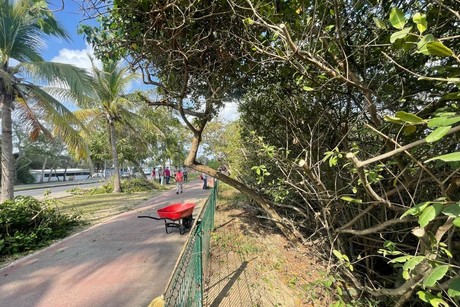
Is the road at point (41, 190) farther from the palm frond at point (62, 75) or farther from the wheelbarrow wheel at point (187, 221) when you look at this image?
the wheelbarrow wheel at point (187, 221)

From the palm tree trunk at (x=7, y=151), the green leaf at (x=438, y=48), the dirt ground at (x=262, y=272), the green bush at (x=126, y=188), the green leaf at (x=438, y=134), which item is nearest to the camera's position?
the green leaf at (x=438, y=134)

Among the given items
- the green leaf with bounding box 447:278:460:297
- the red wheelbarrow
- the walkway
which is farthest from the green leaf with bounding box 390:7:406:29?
the red wheelbarrow

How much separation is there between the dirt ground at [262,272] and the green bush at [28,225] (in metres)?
4.40

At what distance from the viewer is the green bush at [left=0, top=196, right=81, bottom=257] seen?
19.3 ft

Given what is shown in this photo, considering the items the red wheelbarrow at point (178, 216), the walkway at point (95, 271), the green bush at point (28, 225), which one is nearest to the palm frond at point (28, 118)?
the green bush at point (28, 225)

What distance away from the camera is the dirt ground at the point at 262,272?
4.02 metres

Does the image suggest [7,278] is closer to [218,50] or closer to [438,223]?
[218,50]

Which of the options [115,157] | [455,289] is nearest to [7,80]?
[115,157]

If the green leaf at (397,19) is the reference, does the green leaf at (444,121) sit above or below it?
below

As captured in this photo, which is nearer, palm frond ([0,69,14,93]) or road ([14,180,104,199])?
palm frond ([0,69,14,93])

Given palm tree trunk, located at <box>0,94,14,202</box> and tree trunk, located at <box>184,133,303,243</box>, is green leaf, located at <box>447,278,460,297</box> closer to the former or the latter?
tree trunk, located at <box>184,133,303,243</box>

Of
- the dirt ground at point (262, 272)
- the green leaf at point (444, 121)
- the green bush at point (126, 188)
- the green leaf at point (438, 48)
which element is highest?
the green leaf at point (438, 48)

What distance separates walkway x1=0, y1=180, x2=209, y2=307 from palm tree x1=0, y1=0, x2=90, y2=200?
428 cm

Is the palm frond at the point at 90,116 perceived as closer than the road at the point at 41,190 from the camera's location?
Yes
